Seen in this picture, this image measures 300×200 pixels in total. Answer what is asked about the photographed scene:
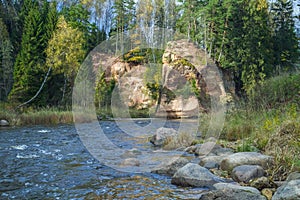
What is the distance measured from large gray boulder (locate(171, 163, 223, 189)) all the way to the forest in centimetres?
1450

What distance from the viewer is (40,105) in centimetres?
2052

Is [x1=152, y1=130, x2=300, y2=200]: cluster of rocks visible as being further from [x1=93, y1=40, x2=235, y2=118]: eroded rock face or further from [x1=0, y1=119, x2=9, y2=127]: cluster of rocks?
[x1=93, y1=40, x2=235, y2=118]: eroded rock face

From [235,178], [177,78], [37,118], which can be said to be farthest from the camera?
[177,78]

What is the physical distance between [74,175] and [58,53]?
15839 millimetres

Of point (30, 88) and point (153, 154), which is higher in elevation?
point (30, 88)

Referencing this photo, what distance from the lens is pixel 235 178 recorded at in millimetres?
4625


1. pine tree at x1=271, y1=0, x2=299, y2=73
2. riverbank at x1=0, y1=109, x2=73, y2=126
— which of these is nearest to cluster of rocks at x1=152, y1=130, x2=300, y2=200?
riverbank at x1=0, y1=109, x2=73, y2=126

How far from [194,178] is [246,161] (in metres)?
1.10

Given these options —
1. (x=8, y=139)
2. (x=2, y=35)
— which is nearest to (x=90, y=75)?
(x=2, y=35)

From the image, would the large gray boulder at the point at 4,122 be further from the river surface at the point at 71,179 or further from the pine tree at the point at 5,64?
the pine tree at the point at 5,64

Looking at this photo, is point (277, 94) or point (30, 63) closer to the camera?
point (277, 94)

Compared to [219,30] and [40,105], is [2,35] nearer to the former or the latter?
[40,105]

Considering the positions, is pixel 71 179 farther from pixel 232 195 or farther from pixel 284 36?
pixel 284 36

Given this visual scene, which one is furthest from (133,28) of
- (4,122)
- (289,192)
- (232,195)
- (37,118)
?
(289,192)
